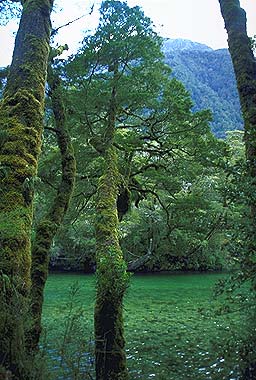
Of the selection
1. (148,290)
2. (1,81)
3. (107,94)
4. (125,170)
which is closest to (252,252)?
(1,81)

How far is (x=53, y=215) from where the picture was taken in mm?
8258

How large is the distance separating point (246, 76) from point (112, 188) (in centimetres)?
426

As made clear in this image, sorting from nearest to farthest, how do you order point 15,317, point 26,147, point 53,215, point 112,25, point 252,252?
point 15,317, point 26,147, point 252,252, point 53,215, point 112,25

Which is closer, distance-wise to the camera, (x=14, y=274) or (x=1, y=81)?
(x=14, y=274)

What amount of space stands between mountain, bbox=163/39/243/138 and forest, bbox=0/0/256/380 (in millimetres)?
87195

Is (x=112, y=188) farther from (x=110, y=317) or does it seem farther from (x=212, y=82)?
(x=212, y=82)

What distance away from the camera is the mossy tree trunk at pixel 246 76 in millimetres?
5750

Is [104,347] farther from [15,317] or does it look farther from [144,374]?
[15,317]

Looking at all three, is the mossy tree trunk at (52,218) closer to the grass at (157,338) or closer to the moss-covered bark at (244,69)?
the grass at (157,338)

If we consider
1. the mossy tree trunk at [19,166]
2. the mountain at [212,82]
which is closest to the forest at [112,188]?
the mossy tree trunk at [19,166]

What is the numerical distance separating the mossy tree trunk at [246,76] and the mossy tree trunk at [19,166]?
2990 millimetres

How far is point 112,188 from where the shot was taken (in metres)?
9.67

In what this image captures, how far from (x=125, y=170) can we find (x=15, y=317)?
10603mm

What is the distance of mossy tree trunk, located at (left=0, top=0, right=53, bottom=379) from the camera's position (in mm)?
3160
